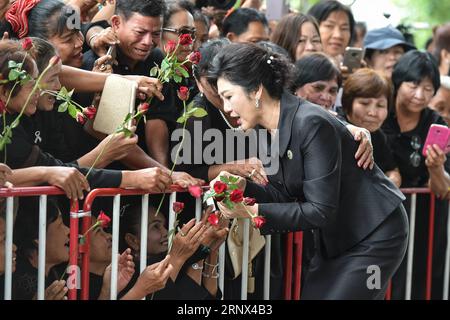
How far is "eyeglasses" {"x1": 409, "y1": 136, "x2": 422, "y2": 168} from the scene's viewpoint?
6.34 meters

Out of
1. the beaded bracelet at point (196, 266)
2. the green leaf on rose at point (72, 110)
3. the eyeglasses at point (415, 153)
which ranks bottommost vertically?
the beaded bracelet at point (196, 266)

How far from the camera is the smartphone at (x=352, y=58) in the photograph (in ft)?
23.0

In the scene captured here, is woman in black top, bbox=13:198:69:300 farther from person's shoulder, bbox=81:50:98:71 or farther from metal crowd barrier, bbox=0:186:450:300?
person's shoulder, bbox=81:50:98:71

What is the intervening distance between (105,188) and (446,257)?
2.71 m

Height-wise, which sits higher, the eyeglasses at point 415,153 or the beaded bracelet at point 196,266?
the eyeglasses at point 415,153

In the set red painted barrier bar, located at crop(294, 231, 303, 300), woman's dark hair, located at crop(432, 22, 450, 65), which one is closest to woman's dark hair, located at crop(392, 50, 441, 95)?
red painted barrier bar, located at crop(294, 231, 303, 300)

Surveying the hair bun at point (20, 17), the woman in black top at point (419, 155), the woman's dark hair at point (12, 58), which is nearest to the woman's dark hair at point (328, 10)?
the woman in black top at point (419, 155)

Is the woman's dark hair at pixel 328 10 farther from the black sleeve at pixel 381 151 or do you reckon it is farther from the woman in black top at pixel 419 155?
the black sleeve at pixel 381 151

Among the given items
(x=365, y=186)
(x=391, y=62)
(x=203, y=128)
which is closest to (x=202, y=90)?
(x=203, y=128)

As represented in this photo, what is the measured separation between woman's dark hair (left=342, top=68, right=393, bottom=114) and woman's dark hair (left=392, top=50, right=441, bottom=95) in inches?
14.6

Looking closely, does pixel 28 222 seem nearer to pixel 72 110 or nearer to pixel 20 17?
pixel 72 110

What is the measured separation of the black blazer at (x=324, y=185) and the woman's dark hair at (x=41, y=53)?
44.2 inches

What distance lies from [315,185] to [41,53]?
56.1 inches

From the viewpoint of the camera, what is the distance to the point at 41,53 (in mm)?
4699
